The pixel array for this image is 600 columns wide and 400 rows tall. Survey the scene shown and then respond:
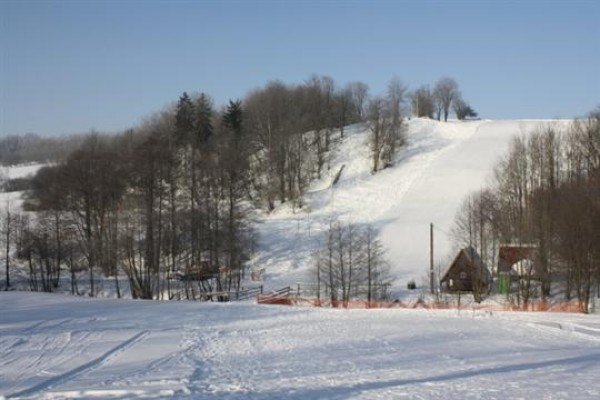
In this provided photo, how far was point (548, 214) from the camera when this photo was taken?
43.1m

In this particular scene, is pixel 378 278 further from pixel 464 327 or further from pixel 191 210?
pixel 464 327

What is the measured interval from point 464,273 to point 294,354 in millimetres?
27935

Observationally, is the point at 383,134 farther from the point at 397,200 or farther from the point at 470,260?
the point at 470,260

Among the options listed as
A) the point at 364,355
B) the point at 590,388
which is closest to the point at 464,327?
Answer: the point at 364,355

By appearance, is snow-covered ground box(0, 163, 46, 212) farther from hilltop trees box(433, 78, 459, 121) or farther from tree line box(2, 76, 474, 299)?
hilltop trees box(433, 78, 459, 121)

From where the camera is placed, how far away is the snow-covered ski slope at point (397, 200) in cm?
5347

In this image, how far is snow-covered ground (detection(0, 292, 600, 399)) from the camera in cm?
1381

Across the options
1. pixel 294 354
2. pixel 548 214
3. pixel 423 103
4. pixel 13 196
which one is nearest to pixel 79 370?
pixel 294 354

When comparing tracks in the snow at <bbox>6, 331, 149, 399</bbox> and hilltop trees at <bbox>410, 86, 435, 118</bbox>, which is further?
hilltop trees at <bbox>410, 86, 435, 118</bbox>

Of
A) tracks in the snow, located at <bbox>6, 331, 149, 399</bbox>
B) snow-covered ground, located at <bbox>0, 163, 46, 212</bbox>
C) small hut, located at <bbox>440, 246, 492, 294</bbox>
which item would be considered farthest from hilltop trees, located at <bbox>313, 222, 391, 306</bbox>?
snow-covered ground, located at <bbox>0, 163, 46, 212</bbox>

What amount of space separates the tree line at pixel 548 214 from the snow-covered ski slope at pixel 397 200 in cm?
446

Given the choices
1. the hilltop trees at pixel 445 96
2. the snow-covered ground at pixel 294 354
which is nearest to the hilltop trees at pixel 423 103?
the hilltop trees at pixel 445 96

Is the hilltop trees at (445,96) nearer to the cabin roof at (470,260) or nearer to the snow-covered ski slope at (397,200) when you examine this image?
the snow-covered ski slope at (397,200)

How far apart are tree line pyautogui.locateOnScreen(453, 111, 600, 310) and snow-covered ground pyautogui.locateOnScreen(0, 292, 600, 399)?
12614 mm
